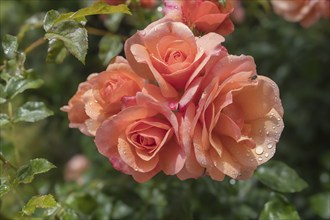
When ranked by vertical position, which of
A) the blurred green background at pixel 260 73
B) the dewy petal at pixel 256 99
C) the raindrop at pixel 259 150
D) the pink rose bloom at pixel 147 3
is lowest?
the blurred green background at pixel 260 73

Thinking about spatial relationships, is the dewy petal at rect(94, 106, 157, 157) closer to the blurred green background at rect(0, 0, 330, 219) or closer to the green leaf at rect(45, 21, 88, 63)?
the green leaf at rect(45, 21, 88, 63)

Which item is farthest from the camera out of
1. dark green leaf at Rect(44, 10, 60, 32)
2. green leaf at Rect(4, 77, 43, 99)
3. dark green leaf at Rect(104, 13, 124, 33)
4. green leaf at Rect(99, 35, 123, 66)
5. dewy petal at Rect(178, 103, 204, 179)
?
dark green leaf at Rect(104, 13, 124, 33)

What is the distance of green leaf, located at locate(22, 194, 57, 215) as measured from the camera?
0.89m

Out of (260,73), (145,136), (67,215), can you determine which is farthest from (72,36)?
(260,73)

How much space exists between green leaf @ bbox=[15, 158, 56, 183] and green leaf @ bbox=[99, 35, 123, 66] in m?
0.29

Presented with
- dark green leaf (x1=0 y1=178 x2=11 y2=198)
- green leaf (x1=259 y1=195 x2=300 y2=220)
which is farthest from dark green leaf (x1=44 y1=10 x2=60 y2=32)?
green leaf (x1=259 y1=195 x2=300 y2=220)

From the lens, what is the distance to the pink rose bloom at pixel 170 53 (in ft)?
2.92

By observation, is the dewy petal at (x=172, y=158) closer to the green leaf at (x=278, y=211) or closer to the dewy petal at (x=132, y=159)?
the dewy petal at (x=132, y=159)

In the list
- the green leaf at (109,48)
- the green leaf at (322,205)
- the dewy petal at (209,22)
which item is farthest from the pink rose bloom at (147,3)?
the green leaf at (322,205)

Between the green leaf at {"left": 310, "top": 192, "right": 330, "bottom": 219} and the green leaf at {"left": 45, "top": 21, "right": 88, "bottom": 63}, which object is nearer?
the green leaf at {"left": 45, "top": 21, "right": 88, "bottom": 63}

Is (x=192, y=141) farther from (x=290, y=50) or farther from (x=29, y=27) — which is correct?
(x=290, y=50)

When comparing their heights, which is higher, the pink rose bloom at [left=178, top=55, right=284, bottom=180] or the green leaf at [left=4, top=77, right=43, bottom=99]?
the pink rose bloom at [left=178, top=55, right=284, bottom=180]

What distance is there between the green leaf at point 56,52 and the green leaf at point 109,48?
0.42 feet

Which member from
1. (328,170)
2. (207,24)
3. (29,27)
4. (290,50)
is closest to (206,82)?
(207,24)
